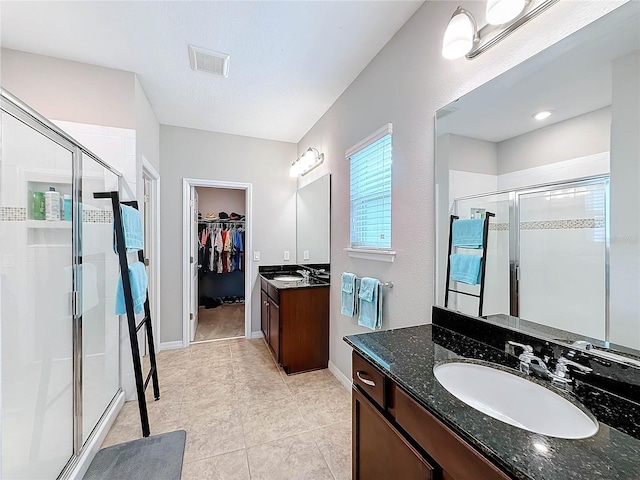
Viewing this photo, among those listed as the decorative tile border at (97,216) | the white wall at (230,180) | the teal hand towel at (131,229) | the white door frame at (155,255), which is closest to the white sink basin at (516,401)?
the teal hand towel at (131,229)

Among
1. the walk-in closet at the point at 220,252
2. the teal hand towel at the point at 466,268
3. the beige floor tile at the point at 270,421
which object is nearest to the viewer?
the teal hand towel at the point at 466,268

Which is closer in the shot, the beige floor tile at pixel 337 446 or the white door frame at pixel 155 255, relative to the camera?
the beige floor tile at pixel 337 446

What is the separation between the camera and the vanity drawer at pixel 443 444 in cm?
66

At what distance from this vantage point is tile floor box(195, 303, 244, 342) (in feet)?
12.4

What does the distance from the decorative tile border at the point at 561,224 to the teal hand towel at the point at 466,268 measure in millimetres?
205

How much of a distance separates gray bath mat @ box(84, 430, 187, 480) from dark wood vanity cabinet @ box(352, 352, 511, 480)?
1.14 metres

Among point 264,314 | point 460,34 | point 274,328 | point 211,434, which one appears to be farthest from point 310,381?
point 460,34

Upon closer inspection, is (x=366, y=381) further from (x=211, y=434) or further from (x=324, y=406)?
(x=211, y=434)

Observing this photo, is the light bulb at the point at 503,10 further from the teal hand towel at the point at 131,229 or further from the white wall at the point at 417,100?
the teal hand towel at the point at 131,229

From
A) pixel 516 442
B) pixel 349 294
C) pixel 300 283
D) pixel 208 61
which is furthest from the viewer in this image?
pixel 300 283

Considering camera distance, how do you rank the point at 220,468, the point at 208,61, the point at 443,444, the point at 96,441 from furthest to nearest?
the point at 208,61 → the point at 96,441 → the point at 220,468 → the point at 443,444

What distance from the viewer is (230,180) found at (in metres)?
3.57

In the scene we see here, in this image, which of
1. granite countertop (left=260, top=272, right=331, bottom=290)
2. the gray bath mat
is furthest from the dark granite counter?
the gray bath mat

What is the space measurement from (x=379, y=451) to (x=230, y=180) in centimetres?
327
